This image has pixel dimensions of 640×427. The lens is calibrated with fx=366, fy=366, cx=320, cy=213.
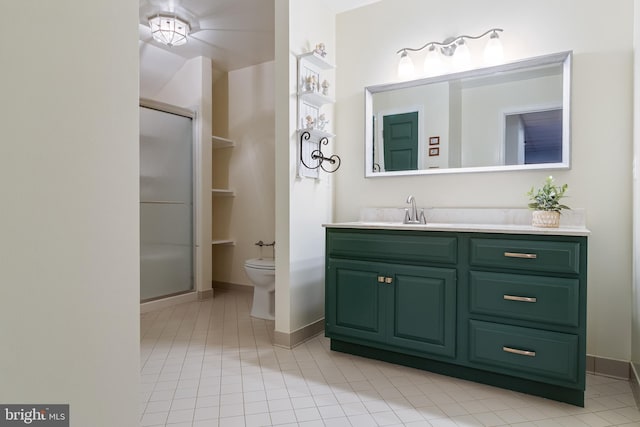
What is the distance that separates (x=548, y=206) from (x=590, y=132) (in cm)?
54

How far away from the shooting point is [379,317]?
227 cm

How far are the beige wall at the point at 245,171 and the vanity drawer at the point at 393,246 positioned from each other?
5.50 ft

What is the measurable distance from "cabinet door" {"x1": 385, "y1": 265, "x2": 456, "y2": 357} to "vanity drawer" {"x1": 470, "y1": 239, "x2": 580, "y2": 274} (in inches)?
7.4

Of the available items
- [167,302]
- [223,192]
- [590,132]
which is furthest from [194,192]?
[590,132]

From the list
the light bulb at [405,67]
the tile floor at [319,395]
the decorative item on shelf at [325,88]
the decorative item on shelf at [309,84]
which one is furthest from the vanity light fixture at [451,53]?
the tile floor at [319,395]

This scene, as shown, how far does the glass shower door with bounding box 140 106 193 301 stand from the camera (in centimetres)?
349

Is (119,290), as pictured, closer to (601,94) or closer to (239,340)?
(239,340)

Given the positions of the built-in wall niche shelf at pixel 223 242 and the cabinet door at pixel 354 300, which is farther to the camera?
the built-in wall niche shelf at pixel 223 242

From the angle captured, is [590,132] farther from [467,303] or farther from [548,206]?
[467,303]

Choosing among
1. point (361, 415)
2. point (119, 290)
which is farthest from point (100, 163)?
point (361, 415)

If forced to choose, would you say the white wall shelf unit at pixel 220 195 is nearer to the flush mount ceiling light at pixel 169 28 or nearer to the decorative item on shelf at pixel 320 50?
the flush mount ceiling light at pixel 169 28

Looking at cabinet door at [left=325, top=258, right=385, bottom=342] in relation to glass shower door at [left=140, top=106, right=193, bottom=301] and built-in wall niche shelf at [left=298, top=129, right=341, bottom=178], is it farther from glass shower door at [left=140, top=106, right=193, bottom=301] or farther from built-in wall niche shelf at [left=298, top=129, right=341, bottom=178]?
glass shower door at [left=140, top=106, right=193, bottom=301]

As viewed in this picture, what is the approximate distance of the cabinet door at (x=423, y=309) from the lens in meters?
2.06

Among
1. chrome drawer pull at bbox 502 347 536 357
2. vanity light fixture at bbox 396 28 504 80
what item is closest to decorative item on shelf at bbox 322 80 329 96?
vanity light fixture at bbox 396 28 504 80
